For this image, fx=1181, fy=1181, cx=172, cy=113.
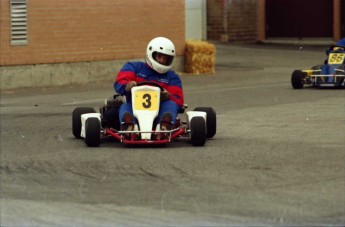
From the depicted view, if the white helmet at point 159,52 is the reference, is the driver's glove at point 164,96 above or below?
below

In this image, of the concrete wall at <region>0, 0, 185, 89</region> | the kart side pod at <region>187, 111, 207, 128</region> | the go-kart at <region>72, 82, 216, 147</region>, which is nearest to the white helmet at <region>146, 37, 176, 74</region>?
the go-kart at <region>72, 82, 216, 147</region>

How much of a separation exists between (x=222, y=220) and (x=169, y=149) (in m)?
4.12

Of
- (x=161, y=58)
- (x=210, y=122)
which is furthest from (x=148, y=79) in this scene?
(x=210, y=122)

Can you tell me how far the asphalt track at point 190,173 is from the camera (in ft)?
25.9

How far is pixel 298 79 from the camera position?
20875 mm

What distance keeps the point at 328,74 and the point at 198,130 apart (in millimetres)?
8983

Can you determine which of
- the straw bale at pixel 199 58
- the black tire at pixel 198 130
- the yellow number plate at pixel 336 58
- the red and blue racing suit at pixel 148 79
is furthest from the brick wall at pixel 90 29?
the black tire at pixel 198 130

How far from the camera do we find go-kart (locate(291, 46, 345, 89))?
20.4 metres

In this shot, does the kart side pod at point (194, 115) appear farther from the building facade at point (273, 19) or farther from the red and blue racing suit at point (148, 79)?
the building facade at point (273, 19)

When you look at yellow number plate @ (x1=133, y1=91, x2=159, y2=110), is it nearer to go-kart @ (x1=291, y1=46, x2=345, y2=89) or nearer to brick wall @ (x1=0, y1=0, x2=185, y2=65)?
go-kart @ (x1=291, y1=46, x2=345, y2=89)

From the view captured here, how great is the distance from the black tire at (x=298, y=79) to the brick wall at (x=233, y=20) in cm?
1583

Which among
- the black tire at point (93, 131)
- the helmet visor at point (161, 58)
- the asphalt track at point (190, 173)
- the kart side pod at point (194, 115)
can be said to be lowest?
the asphalt track at point (190, 173)

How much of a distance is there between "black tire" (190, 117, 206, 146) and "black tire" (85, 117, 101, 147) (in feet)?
3.10

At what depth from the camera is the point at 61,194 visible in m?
8.80
